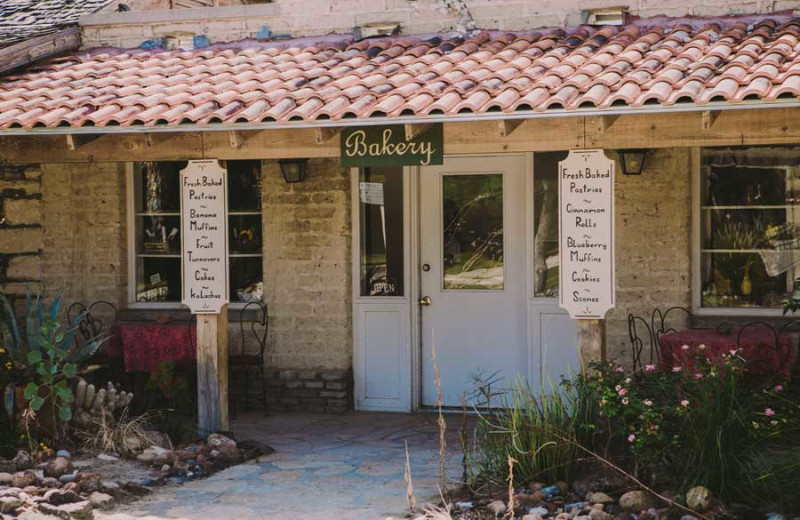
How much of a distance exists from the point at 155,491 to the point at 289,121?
2.59 metres

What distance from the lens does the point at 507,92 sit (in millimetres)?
7152

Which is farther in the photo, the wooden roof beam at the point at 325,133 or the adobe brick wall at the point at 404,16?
the adobe brick wall at the point at 404,16

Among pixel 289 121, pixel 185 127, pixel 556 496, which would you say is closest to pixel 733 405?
pixel 556 496

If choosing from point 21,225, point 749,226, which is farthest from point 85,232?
point 749,226

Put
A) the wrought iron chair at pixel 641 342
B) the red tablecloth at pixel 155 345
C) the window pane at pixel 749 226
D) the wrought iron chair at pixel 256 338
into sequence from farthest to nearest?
the wrought iron chair at pixel 256 338 → the red tablecloth at pixel 155 345 → the wrought iron chair at pixel 641 342 → the window pane at pixel 749 226

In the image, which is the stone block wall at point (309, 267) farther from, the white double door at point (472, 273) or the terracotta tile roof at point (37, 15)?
the terracotta tile roof at point (37, 15)

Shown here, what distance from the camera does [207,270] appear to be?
822 centimetres

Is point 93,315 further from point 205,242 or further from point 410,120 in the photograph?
point 410,120

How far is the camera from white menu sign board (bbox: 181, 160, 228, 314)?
820 centimetres

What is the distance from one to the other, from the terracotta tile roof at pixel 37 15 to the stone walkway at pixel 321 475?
426 centimetres

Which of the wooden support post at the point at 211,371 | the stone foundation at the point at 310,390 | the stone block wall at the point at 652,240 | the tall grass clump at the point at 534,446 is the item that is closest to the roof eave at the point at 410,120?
the wooden support post at the point at 211,371

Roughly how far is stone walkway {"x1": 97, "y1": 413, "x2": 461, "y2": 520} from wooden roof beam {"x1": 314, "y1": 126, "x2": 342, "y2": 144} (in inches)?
91.5

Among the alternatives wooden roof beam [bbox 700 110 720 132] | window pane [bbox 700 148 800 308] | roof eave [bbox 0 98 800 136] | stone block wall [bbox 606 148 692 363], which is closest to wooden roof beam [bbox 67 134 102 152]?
roof eave [bbox 0 98 800 136]

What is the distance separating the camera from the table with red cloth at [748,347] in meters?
7.86
